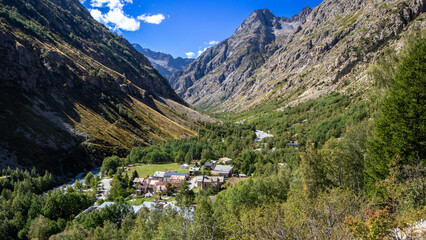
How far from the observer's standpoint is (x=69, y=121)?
115750 mm

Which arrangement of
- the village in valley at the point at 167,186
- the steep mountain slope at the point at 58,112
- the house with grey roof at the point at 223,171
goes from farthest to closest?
the steep mountain slope at the point at 58,112 < the house with grey roof at the point at 223,171 < the village in valley at the point at 167,186

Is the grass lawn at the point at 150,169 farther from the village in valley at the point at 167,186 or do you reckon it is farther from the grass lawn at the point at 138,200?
the grass lawn at the point at 138,200

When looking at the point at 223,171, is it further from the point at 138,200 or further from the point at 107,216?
the point at 107,216

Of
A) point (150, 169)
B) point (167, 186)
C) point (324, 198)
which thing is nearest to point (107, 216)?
point (167, 186)

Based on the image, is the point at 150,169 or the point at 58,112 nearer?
the point at 150,169

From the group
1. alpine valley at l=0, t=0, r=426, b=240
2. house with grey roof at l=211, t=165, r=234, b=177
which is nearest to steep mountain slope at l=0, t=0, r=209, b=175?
alpine valley at l=0, t=0, r=426, b=240

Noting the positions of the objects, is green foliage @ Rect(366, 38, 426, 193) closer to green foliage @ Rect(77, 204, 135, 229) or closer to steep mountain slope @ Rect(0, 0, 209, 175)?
green foliage @ Rect(77, 204, 135, 229)

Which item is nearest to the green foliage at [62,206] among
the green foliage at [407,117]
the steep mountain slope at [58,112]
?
the steep mountain slope at [58,112]

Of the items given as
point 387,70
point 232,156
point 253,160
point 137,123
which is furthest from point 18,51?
point 387,70

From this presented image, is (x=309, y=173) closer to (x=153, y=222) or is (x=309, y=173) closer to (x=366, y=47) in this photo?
(x=153, y=222)

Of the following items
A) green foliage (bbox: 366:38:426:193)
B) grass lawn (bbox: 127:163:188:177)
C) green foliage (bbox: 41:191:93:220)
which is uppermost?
green foliage (bbox: 366:38:426:193)

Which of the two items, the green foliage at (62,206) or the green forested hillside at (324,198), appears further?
the green foliage at (62,206)

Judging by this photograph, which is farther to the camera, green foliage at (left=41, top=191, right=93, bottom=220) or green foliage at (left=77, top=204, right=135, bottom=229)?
green foliage at (left=41, top=191, right=93, bottom=220)

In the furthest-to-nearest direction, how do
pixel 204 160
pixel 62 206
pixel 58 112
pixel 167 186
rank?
1. pixel 58 112
2. pixel 204 160
3. pixel 167 186
4. pixel 62 206
